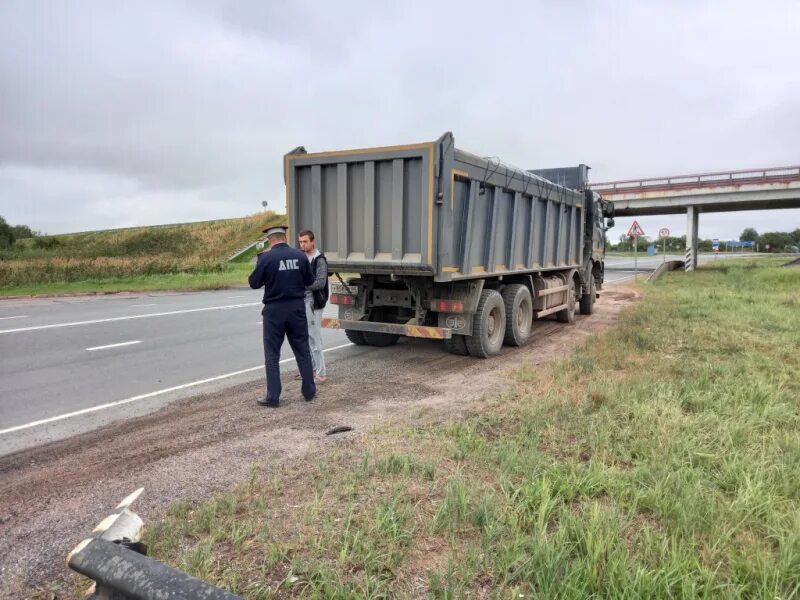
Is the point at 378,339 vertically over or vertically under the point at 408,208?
under

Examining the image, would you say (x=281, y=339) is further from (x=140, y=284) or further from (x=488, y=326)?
(x=140, y=284)

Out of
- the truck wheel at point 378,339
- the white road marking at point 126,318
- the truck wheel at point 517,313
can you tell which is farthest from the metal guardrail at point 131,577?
the white road marking at point 126,318

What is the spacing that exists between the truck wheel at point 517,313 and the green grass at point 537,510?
3.59 m

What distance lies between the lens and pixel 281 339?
568 centimetres

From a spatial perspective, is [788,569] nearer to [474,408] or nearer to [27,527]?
[474,408]

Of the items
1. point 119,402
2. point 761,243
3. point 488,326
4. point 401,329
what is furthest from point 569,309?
point 761,243

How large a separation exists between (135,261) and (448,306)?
90.1ft

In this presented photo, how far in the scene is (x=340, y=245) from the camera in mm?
7375

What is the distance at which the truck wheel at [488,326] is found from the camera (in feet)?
25.8

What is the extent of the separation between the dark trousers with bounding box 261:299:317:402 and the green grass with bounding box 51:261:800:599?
4.84 feet

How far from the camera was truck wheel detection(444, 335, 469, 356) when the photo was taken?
26.6 ft

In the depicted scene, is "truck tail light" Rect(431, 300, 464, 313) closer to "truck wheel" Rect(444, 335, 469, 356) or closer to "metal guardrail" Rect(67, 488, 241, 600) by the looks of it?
"truck wheel" Rect(444, 335, 469, 356)

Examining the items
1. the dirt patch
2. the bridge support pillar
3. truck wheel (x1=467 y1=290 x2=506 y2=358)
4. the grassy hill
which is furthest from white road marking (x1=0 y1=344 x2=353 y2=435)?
the bridge support pillar

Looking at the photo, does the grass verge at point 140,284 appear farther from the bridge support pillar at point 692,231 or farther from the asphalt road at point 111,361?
the bridge support pillar at point 692,231
